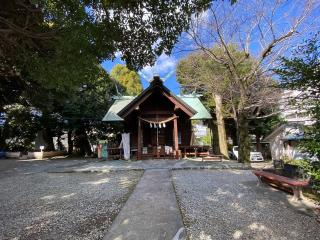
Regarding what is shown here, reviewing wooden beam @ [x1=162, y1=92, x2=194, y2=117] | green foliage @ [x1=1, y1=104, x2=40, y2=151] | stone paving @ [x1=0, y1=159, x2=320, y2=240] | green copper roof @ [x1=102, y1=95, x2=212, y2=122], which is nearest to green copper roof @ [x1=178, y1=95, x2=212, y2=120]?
green copper roof @ [x1=102, y1=95, x2=212, y2=122]

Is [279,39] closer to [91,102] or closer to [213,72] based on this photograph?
[213,72]

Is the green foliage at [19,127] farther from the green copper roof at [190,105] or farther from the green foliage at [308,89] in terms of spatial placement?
the green foliage at [308,89]

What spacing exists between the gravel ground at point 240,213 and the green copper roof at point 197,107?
10.2m

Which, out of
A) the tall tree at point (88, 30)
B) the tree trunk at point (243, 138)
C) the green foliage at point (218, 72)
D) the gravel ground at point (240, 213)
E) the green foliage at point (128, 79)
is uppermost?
the green foliage at point (128, 79)

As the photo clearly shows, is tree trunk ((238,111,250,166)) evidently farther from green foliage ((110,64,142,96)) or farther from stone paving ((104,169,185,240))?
green foliage ((110,64,142,96))

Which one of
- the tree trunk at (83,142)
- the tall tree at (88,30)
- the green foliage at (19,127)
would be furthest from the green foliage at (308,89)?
the tree trunk at (83,142)

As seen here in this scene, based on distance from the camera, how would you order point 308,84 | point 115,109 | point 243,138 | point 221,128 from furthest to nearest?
point 221,128 < point 115,109 < point 243,138 < point 308,84

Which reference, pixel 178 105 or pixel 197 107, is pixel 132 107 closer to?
pixel 178 105

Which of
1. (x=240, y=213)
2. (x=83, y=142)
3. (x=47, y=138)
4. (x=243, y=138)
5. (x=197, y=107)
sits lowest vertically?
(x=240, y=213)

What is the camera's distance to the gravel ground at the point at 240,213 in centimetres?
449

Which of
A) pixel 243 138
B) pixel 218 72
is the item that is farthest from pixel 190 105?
pixel 243 138

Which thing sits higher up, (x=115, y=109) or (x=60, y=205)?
(x=115, y=109)

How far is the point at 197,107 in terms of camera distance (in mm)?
20219

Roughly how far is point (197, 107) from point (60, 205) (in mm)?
14973
